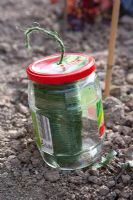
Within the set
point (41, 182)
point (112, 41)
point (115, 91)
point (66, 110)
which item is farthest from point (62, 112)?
point (115, 91)

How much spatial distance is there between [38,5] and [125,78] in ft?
3.54

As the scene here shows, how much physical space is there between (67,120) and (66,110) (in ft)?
0.10

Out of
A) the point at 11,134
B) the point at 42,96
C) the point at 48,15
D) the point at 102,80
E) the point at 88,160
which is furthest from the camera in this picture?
the point at 48,15

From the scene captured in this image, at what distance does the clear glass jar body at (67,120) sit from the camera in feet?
3.97

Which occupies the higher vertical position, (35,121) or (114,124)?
(35,121)

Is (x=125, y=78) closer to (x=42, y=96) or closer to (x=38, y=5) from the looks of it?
(x=42, y=96)

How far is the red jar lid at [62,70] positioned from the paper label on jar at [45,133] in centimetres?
12

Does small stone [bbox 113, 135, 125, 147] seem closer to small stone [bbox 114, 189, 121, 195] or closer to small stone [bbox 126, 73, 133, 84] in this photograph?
small stone [bbox 114, 189, 121, 195]

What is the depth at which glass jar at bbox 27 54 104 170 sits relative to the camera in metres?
1.20

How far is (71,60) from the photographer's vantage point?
4.22ft

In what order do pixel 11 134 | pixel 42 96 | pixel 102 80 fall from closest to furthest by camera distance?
pixel 42 96, pixel 11 134, pixel 102 80

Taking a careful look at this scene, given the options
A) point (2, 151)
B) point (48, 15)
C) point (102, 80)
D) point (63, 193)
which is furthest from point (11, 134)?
point (48, 15)

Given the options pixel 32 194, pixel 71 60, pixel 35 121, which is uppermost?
pixel 71 60

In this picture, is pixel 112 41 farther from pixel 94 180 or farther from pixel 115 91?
pixel 94 180
